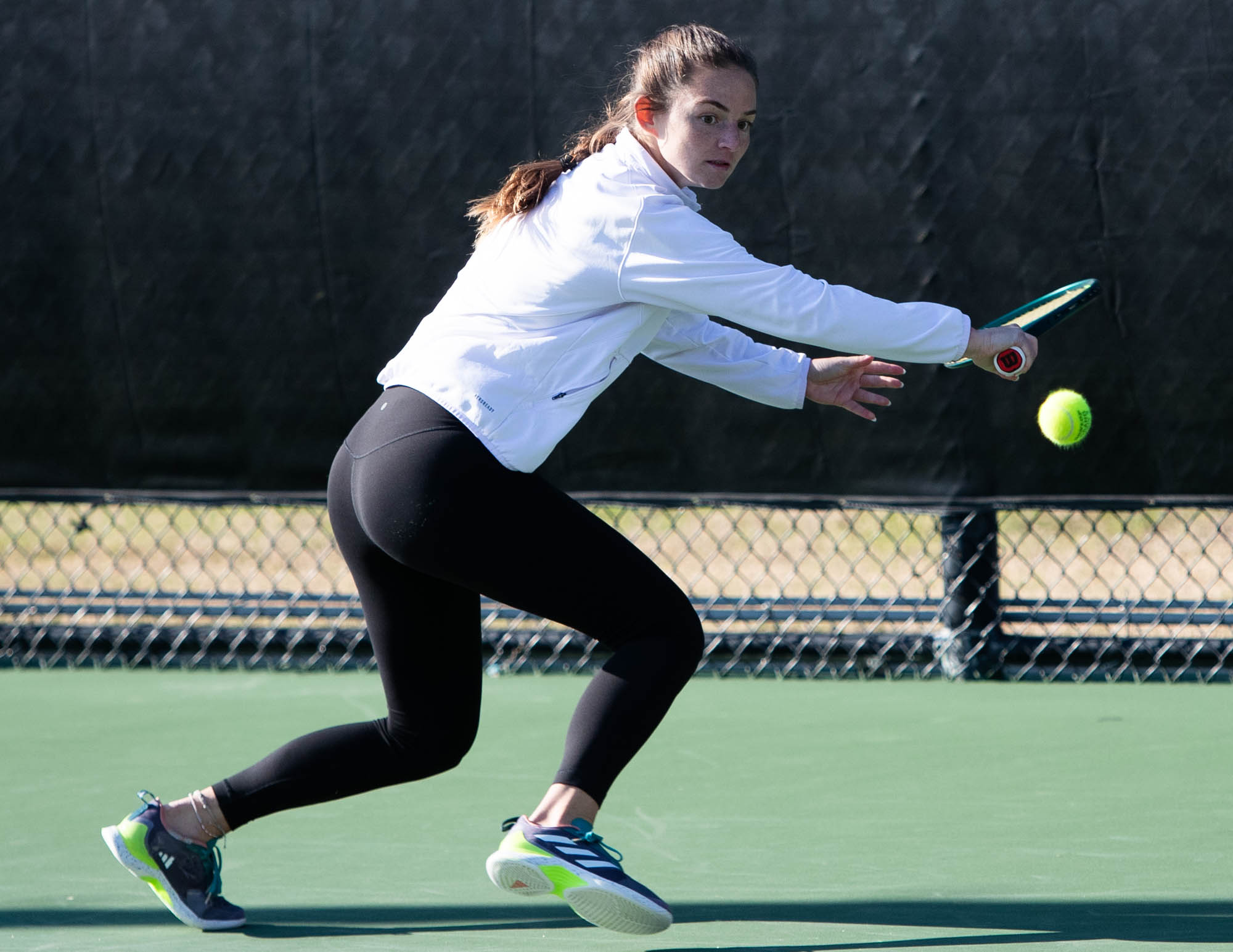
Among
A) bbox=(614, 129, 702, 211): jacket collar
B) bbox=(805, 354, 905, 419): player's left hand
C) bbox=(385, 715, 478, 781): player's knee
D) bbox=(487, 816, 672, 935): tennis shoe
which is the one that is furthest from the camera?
bbox=(805, 354, 905, 419): player's left hand

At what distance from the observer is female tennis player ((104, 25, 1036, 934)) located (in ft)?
7.36

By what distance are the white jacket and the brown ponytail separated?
37 millimetres

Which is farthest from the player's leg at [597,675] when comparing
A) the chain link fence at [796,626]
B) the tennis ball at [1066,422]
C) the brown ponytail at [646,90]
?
the chain link fence at [796,626]

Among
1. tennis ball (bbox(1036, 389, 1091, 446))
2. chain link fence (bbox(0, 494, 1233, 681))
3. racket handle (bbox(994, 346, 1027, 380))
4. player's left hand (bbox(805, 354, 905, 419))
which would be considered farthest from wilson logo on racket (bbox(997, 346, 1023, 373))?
chain link fence (bbox(0, 494, 1233, 681))

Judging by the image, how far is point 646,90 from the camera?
7.77ft

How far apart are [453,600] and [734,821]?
2.87 ft

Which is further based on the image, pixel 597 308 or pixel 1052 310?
pixel 1052 310

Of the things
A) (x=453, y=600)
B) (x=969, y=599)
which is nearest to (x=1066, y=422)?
(x=969, y=599)

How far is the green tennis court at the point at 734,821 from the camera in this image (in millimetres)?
2441

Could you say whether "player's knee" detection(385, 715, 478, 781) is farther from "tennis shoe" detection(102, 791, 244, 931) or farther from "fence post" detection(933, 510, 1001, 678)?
"fence post" detection(933, 510, 1001, 678)

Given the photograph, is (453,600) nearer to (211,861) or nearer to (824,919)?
(211,861)

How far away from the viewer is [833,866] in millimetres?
2723

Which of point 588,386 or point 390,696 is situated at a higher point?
point 588,386

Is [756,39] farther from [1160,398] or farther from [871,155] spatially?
[1160,398]
